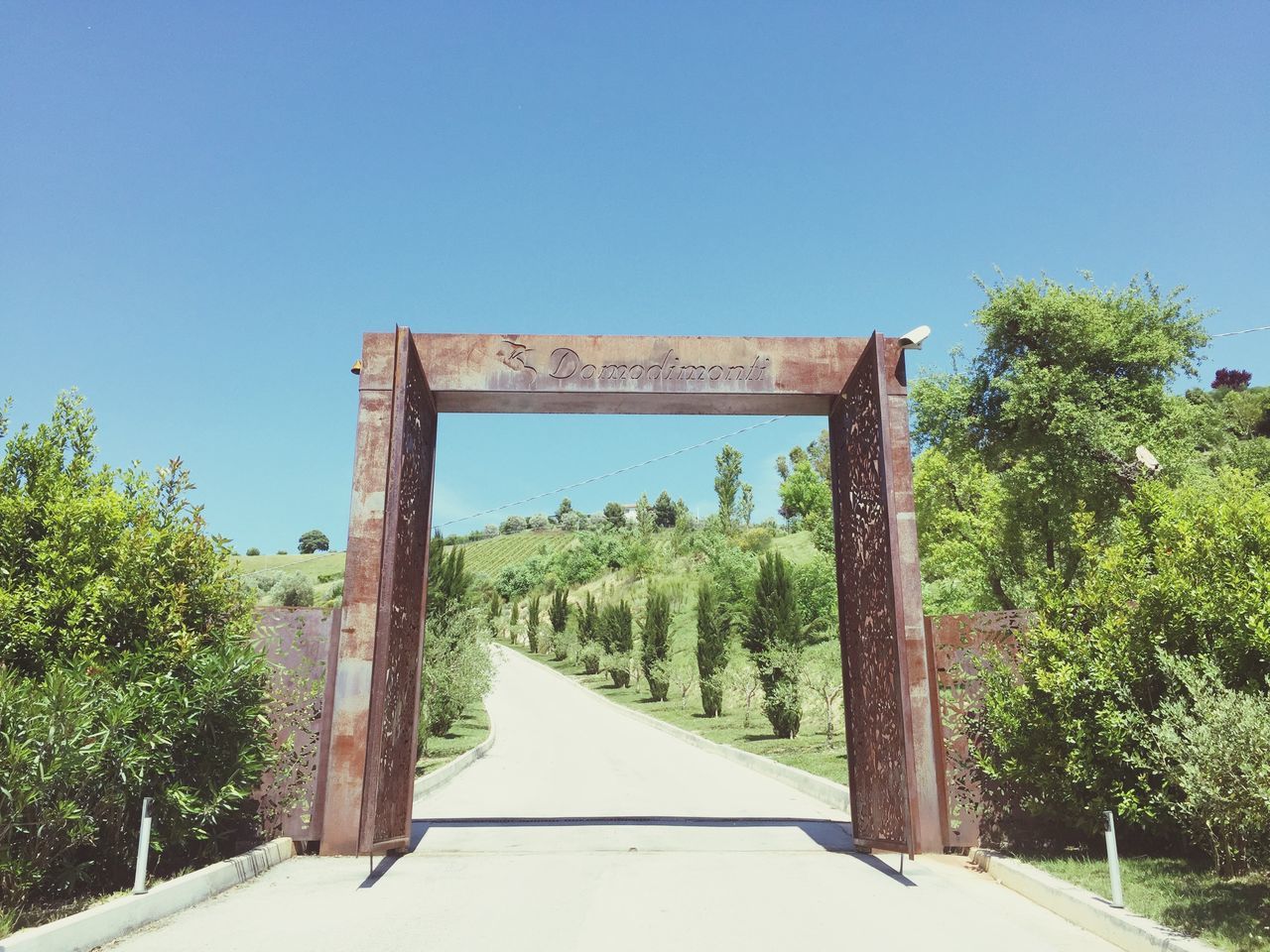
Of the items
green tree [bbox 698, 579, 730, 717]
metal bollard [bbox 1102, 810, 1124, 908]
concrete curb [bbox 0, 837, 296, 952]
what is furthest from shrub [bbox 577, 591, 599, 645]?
metal bollard [bbox 1102, 810, 1124, 908]

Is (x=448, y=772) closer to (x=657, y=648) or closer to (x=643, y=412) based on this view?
(x=643, y=412)

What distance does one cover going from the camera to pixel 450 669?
2031 centimetres

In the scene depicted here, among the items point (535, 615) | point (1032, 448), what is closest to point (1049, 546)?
point (1032, 448)

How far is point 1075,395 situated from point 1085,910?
14257 millimetres

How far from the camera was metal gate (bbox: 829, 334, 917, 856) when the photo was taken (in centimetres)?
711

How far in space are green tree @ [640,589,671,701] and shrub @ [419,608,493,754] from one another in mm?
10661

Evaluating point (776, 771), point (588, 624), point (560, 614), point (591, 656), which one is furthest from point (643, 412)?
point (560, 614)

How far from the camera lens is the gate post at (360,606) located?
7.38 metres

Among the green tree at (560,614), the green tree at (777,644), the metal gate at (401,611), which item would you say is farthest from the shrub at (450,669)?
the green tree at (560,614)

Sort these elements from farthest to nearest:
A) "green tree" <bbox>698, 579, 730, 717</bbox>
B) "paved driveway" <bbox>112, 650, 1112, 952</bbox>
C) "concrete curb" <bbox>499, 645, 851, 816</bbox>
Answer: "green tree" <bbox>698, 579, 730, 717</bbox>, "concrete curb" <bbox>499, 645, 851, 816</bbox>, "paved driveway" <bbox>112, 650, 1112, 952</bbox>

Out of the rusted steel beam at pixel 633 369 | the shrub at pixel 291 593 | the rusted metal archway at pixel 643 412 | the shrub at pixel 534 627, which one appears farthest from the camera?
the shrub at pixel 534 627

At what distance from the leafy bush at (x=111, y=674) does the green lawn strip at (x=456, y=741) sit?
8.16 metres

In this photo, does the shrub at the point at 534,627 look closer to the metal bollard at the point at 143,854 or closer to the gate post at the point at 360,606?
the gate post at the point at 360,606

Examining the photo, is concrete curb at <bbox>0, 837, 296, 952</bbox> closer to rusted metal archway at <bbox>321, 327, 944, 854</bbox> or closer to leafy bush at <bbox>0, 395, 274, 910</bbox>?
leafy bush at <bbox>0, 395, 274, 910</bbox>
